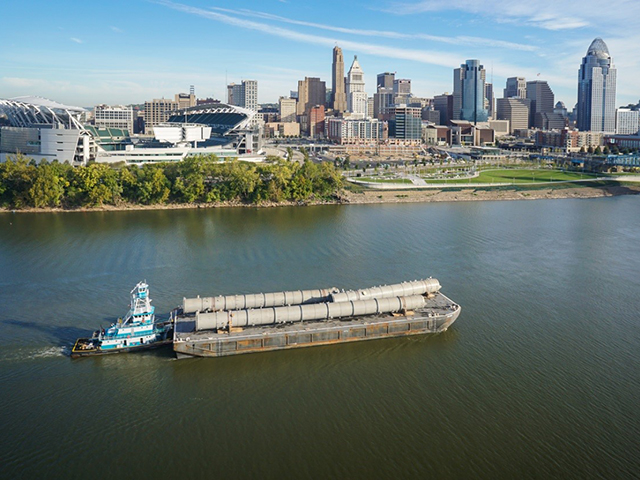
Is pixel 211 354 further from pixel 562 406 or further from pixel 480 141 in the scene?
pixel 480 141

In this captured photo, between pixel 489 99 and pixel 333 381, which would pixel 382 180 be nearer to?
pixel 333 381

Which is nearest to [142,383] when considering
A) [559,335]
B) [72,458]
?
[72,458]

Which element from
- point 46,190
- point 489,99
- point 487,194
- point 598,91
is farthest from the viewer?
point 489,99

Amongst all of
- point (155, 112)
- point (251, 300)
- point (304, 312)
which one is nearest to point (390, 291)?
point (304, 312)

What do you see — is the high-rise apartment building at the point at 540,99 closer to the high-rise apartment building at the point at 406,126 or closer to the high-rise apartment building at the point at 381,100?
Answer: the high-rise apartment building at the point at 381,100

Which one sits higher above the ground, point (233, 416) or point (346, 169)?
point (346, 169)

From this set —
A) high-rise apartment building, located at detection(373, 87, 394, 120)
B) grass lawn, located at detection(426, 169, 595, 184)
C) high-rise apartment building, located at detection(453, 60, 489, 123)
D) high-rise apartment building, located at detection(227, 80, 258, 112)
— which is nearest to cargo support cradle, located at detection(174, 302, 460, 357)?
grass lawn, located at detection(426, 169, 595, 184)

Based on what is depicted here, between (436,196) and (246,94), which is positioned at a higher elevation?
(246,94)
